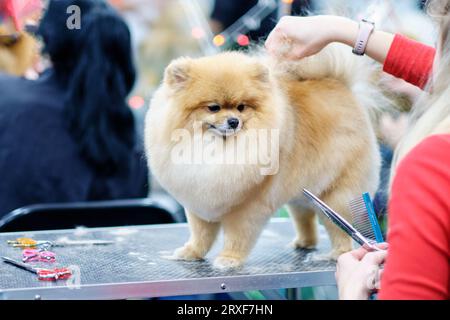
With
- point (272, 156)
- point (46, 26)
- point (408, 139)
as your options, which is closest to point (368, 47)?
point (272, 156)

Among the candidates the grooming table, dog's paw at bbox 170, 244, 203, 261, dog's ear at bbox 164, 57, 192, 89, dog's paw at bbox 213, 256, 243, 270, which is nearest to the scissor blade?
the grooming table

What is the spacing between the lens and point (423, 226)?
68 cm

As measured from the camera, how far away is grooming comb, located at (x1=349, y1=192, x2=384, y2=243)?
1.09 m

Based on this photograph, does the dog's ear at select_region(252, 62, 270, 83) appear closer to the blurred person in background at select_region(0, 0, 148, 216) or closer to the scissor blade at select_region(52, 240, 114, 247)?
the scissor blade at select_region(52, 240, 114, 247)

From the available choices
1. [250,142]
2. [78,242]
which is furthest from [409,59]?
[78,242]

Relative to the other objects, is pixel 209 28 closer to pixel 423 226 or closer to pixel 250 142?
pixel 250 142

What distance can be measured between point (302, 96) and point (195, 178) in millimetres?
323

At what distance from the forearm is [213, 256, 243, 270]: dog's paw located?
1.62ft

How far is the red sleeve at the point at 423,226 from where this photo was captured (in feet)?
2.22

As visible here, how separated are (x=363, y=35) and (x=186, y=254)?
23.3 inches

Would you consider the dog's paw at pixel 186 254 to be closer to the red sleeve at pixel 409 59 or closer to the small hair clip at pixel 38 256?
the small hair clip at pixel 38 256

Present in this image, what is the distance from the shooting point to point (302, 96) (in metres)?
1.45

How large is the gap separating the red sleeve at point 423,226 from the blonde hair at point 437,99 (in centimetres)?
6
